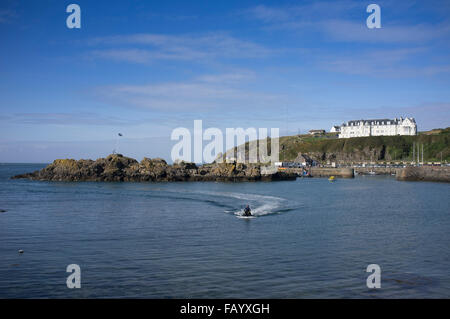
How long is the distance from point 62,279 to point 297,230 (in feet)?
69.2

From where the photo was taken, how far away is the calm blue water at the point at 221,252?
62.1ft

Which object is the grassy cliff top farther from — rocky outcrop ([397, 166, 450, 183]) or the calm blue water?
the calm blue water

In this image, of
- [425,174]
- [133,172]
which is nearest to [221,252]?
[133,172]

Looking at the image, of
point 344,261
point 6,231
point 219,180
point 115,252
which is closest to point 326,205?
point 344,261

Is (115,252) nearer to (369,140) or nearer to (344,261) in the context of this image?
(344,261)

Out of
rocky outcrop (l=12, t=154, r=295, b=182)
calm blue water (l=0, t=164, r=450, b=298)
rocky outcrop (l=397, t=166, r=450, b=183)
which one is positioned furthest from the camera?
rocky outcrop (l=397, t=166, r=450, b=183)

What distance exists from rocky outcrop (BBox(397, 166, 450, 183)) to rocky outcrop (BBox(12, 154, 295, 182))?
127 ft

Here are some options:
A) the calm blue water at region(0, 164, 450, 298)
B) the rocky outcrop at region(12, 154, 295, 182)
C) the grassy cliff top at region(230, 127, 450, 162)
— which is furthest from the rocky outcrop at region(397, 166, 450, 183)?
the calm blue water at region(0, 164, 450, 298)

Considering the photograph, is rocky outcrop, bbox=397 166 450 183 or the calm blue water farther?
rocky outcrop, bbox=397 166 450 183

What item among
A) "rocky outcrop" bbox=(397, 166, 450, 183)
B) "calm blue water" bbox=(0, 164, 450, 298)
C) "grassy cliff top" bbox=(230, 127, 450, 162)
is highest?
"grassy cliff top" bbox=(230, 127, 450, 162)

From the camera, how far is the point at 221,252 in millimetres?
25984

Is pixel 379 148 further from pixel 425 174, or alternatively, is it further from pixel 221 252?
pixel 221 252

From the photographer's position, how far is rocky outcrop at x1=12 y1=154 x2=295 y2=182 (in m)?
103
